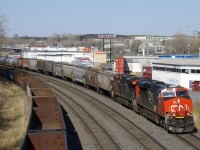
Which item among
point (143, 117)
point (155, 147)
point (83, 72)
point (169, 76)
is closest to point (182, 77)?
point (169, 76)

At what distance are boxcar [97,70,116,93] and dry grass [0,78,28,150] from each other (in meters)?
8.43

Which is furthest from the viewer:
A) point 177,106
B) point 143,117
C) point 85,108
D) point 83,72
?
point 83,72

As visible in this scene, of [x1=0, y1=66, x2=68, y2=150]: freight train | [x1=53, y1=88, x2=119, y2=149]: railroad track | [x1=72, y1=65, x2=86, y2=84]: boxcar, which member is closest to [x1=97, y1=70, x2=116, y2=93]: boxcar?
[x1=53, y1=88, x2=119, y2=149]: railroad track

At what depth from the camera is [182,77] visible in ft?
178

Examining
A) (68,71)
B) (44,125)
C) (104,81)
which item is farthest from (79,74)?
(44,125)

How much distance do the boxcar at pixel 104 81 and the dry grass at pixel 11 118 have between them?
8427 millimetres

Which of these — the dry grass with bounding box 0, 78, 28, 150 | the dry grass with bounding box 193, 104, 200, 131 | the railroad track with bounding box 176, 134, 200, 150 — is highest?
the dry grass with bounding box 193, 104, 200, 131

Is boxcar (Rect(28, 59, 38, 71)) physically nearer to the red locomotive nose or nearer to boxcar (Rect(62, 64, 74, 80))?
boxcar (Rect(62, 64, 74, 80))

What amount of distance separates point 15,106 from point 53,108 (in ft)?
45.8

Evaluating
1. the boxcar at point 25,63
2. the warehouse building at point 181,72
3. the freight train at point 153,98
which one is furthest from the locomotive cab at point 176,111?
the boxcar at point 25,63

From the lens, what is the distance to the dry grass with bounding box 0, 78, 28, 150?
71.1 ft

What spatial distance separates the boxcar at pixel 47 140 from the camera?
15291 mm

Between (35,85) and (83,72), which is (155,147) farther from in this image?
(83,72)

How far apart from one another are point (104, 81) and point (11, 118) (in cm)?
1253
